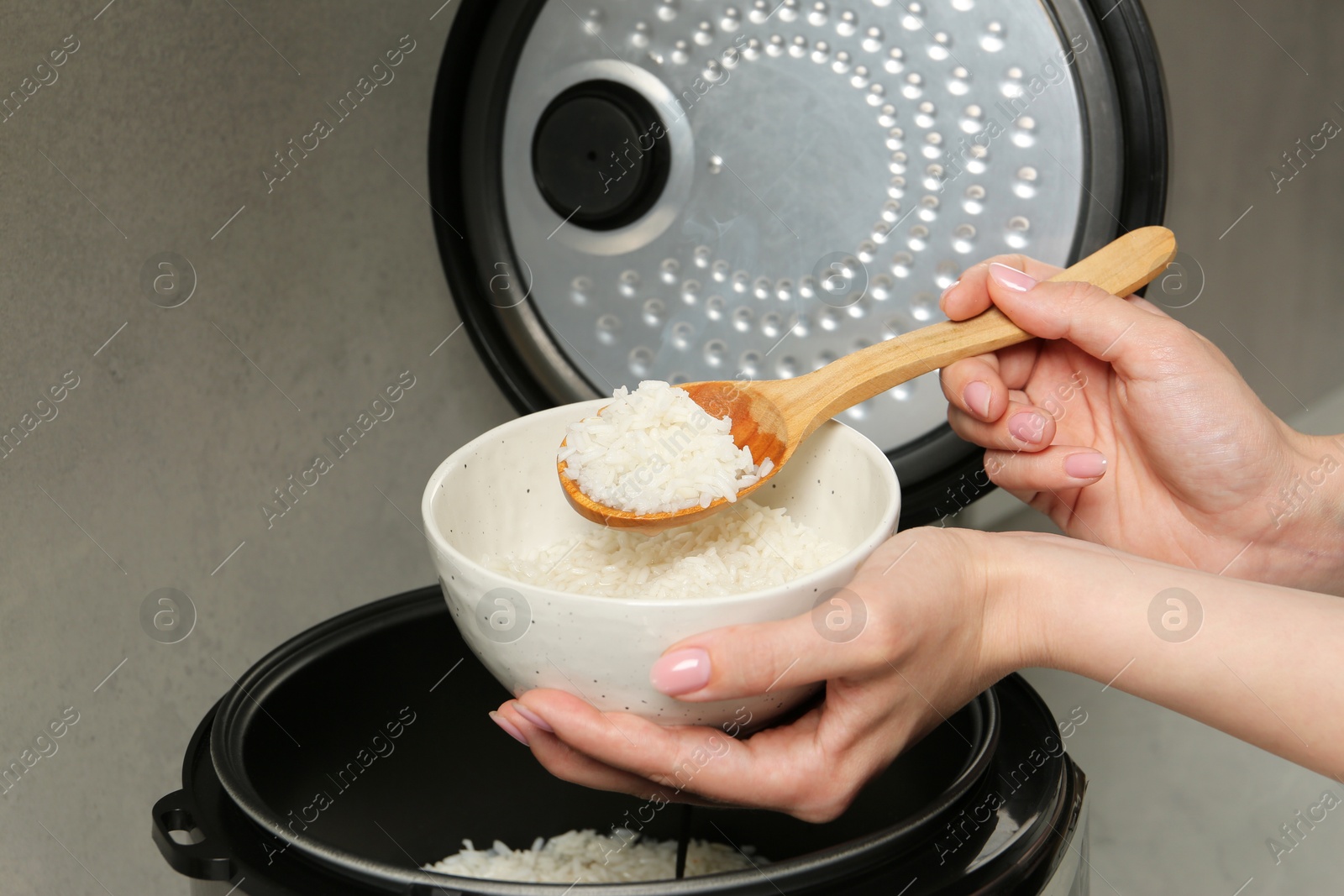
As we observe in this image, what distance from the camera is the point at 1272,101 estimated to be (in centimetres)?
177

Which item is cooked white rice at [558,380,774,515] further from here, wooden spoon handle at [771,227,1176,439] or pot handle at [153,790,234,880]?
pot handle at [153,790,234,880]

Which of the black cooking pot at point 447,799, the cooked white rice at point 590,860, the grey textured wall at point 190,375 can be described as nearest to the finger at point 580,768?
the black cooking pot at point 447,799

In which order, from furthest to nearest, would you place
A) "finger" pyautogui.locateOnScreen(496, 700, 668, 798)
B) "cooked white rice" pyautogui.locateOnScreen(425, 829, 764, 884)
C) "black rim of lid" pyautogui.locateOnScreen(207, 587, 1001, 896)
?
"cooked white rice" pyautogui.locateOnScreen(425, 829, 764, 884) < "finger" pyautogui.locateOnScreen(496, 700, 668, 798) < "black rim of lid" pyautogui.locateOnScreen(207, 587, 1001, 896)

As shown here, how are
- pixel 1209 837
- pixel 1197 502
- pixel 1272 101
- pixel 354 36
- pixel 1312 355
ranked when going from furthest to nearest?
pixel 1312 355 < pixel 1272 101 < pixel 1209 837 < pixel 354 36 < pixel 1197 502

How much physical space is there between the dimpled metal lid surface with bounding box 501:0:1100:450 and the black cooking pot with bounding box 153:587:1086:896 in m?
0.37

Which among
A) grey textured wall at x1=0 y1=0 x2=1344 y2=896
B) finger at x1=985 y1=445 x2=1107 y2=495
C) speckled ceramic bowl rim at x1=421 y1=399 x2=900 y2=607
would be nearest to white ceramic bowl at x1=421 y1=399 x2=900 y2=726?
speckled ceramic bowl rim at x1=421 y1=399 x2=900 y2=607

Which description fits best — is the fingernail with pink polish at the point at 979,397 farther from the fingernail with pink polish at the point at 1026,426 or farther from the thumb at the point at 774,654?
the thumb at the point at 774,654

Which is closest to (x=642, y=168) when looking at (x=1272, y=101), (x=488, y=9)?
(x=488, y=9)

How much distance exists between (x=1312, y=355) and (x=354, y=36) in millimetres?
1907

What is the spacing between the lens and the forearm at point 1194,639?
2.15ft

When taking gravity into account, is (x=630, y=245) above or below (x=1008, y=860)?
above

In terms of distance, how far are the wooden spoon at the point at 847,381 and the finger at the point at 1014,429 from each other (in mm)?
68

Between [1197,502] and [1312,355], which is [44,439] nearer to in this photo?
[1197,502]

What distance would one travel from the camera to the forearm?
2.15 ft
